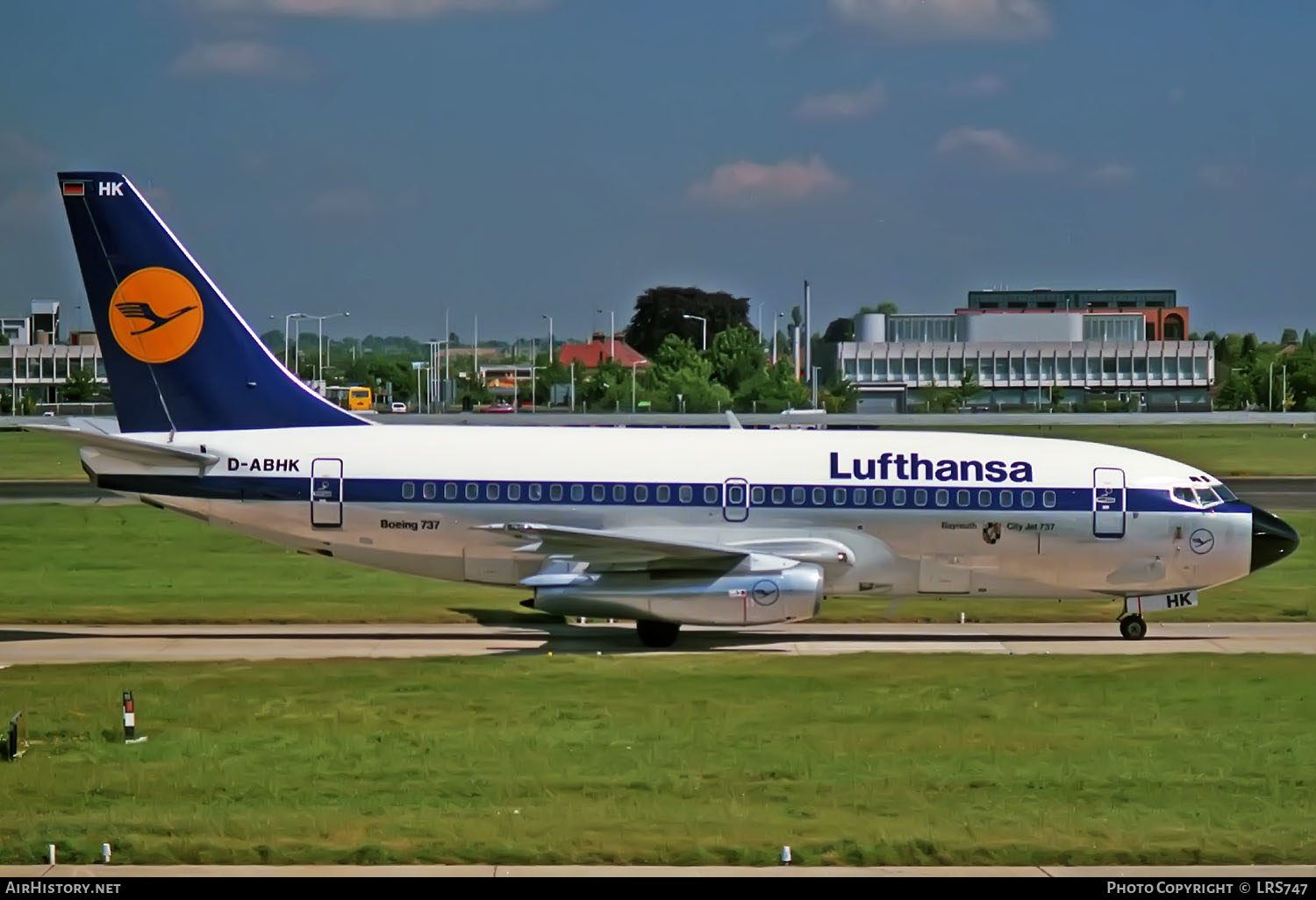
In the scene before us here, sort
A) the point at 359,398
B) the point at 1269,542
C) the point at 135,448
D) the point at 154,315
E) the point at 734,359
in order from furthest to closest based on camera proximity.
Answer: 1. the point at 734,359
2. the point at 359,398
3. the point at 154,315
4. the point at 1269,542
5. the point at 135,448

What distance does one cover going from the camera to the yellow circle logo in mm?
29547

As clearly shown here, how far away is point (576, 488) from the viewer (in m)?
29.1

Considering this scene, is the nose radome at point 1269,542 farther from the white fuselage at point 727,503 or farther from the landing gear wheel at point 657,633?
the landing gear wheel at point 657,633

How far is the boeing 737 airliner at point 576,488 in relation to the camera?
29.0 meters

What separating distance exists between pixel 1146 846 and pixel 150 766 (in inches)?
402

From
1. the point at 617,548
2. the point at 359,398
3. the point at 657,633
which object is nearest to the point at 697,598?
the point at 657,633

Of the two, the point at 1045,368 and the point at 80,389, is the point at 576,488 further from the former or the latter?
the point at 1045,368

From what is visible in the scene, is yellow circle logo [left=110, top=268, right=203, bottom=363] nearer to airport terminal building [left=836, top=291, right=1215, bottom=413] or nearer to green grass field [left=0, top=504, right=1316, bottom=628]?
green grass field [left=0, top=504, right=1316, bottom=628]

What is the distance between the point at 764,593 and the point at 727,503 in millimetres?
1909

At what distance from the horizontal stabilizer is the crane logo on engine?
9231mm

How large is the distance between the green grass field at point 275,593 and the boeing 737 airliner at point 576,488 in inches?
68.4

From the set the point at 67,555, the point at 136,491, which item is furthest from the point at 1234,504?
the point at 67,555

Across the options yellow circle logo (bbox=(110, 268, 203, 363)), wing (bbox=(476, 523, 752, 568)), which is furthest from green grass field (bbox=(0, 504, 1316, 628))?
yellow circle logo (bbox=(110, 268, 203, 363))

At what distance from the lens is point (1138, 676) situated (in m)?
24.4
